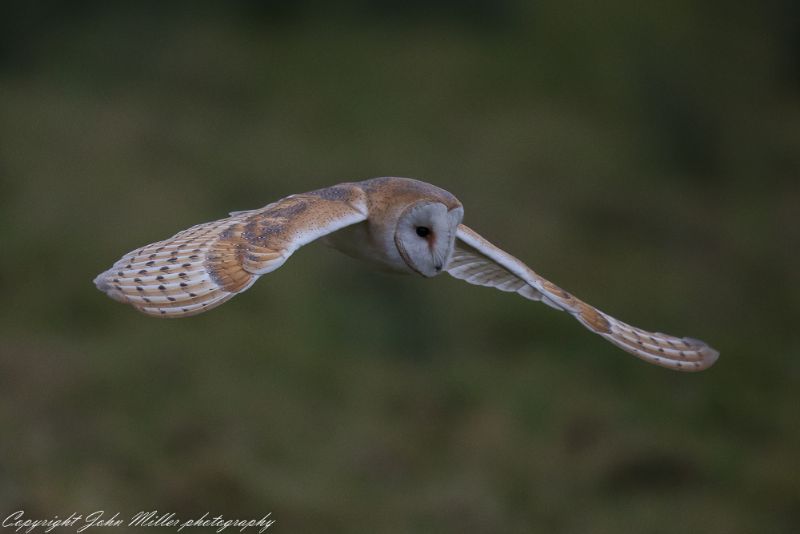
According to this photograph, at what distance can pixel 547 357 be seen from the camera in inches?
385

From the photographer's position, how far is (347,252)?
15.6 ft

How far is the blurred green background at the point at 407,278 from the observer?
8594 millimetres

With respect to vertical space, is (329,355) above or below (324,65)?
below

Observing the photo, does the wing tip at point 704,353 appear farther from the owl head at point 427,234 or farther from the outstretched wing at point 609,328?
the owl head at point 427,234

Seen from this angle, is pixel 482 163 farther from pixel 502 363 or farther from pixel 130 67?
pixel 130 67

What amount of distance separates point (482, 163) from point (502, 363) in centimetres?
146

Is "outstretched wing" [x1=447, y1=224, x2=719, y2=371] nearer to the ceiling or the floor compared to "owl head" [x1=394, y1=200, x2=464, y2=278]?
nearer to the floor

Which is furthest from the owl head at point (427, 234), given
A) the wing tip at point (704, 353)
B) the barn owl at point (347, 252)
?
the wing tip at point (704, 353)

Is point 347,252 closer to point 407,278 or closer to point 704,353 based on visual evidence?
point 704,353

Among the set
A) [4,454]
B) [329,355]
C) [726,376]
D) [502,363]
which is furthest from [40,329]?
[726,376]

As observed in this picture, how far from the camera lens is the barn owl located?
3.92 m

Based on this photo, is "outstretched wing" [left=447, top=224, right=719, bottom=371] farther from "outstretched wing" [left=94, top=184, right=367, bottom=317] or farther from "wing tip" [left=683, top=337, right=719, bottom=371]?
"outstretched wing" [left=94, top=184, right=367, bottom=317]

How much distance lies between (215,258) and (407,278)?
17.6 ft

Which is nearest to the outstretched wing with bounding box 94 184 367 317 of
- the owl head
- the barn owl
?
the barn owl
